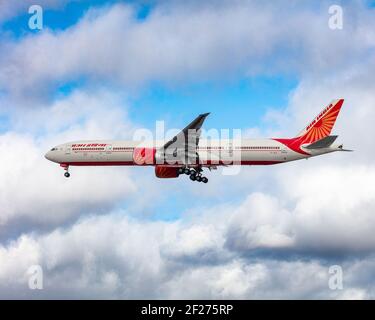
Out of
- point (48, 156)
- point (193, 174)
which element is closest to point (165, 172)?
point (193, 174)

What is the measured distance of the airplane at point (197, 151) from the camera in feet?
277

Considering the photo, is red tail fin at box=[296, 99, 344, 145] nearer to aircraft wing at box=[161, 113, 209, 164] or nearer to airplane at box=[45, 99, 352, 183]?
airplane at box=[45, 99, 352, 183]

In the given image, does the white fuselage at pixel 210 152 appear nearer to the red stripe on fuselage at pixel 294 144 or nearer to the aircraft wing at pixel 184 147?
the red stripe on fuselage at pixel 294 144

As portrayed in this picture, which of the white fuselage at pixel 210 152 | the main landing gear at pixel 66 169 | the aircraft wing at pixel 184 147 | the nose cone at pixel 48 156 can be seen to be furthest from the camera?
the nose cone at pixel 48 156

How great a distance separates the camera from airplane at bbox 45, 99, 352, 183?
84.4 metres

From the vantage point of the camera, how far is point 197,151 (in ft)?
285

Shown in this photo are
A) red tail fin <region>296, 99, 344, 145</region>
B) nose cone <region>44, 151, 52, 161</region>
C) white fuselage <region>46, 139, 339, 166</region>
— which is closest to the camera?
white fuselage <region>46, 139, 339, 166</region>

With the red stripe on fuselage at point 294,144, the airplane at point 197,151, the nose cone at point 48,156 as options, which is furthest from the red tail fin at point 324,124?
the nose cone at point 48,156

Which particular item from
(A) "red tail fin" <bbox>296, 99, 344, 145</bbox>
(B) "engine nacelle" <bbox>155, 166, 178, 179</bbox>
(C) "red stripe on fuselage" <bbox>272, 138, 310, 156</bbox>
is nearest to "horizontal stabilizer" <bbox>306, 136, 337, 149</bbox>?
(C) "red stripe on fuselage" <bbox>272, 138, 310, 156</bbox>

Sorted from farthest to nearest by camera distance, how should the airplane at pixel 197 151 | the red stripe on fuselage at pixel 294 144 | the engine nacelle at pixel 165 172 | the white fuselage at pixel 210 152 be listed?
the engine nacelle at pixel 165 172 < the red stripe on fuselage at pixel 294 144 < the white fuselage at pixel 210 152 < the airplane at pixel 197 151
